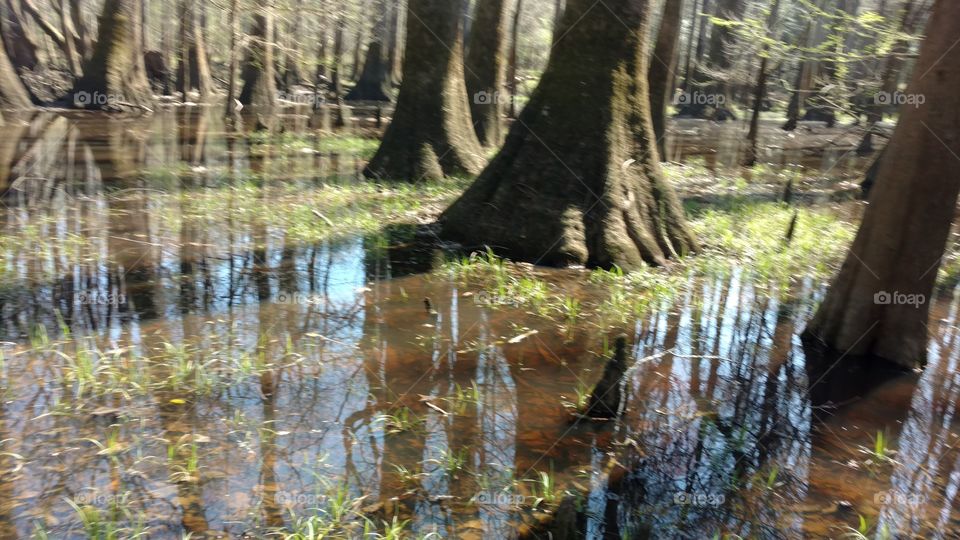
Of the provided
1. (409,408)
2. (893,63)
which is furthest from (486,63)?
(409,408)

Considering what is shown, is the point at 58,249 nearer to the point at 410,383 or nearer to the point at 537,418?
the point at 410,383

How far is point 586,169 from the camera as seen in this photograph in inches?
309

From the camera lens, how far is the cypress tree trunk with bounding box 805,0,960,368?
5.47 m

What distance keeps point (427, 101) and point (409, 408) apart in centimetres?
757

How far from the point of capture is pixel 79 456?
3775 millimetres

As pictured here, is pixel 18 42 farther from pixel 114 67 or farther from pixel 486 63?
pixel 486 63

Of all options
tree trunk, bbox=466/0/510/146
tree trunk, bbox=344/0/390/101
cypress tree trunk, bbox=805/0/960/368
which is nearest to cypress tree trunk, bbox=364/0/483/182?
tree trunk, bbox=466/0/510/146

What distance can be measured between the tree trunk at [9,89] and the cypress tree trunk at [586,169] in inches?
708

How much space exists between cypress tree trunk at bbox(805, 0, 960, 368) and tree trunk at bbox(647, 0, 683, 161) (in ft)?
25.3

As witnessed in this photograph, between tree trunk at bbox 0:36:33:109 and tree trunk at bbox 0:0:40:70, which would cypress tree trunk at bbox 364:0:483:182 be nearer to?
tree trunk at bbox 0:36:33:109

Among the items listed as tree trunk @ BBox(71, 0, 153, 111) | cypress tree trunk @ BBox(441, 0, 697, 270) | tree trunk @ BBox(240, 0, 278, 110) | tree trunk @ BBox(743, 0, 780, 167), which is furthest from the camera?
tree trunk @ BBox(71, 0, 153, 111)

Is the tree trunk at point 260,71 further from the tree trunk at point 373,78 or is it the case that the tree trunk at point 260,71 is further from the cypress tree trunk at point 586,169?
the cypress tree trunk at point 586,169

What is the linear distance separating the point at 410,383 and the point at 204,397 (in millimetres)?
1334

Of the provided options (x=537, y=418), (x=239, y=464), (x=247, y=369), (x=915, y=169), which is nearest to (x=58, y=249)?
(x=247, y=369)
